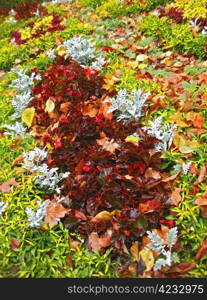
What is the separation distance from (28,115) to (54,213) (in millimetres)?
1628

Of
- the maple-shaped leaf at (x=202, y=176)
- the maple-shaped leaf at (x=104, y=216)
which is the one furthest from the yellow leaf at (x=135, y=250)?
the maple-shaped leaf at (x=202, y=176)

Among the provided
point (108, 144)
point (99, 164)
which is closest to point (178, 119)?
point (108, 144)

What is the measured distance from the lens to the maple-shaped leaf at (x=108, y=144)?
3.69 metres

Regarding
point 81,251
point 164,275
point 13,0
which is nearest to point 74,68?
point 81,251

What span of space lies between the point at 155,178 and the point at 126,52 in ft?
9.59

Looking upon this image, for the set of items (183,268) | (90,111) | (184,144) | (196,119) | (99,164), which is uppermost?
(196,119)

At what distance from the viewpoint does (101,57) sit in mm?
5418

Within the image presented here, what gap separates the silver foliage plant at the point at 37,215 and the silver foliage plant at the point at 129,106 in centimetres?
128

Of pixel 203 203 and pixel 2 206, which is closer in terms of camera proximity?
pixel 203 203

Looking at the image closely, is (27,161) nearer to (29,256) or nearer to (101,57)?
(29,256)

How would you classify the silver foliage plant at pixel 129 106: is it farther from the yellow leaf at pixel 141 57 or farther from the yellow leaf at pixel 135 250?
the yellow leaf at pixel 135 250

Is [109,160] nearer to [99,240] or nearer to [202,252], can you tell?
[99,240]

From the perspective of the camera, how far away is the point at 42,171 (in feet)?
11.6

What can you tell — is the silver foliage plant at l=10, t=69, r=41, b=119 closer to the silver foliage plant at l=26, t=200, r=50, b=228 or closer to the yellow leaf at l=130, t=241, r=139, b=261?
the silver foliage plant at l=26, t=200, r=50, b=228
